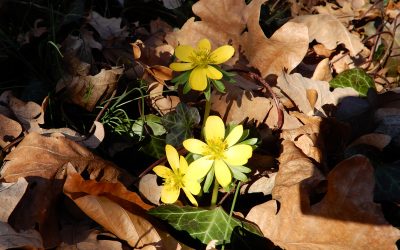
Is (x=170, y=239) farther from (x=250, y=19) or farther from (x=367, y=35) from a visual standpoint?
(x=367, y=35)

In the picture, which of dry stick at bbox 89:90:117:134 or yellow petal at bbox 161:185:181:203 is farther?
dry stick at bbox 89:90:117:134

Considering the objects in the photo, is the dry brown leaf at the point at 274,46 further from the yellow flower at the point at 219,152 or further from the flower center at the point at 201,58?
the yellow flower at the point at 219,152

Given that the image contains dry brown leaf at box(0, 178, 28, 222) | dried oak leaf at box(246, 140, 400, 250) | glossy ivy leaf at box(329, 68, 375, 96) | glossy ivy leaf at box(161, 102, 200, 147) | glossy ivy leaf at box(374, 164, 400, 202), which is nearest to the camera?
dried oak leaf at box(246, 140, 400, 250)

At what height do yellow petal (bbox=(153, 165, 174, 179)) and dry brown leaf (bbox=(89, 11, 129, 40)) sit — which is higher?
Result: yellow petal (bbox=(153, 165, 174, 179))

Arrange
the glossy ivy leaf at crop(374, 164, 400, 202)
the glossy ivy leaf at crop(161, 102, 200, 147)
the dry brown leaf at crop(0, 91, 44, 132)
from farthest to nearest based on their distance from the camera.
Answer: the dry brown leaf at crop(0, 91, 44, 132), the glossy ivy leaf at crop(161, 102, 200, 147), the glossy ivy leaf at crop(374, 164, 400, 202)

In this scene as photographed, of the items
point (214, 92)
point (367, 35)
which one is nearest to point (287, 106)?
point (214, 92)

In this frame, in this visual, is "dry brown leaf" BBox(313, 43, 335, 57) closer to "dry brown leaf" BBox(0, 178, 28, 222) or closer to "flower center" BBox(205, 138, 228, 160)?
"flower center" BBox(205, 138, 228, 160)

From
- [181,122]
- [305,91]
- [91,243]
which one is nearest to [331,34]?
[305,91]

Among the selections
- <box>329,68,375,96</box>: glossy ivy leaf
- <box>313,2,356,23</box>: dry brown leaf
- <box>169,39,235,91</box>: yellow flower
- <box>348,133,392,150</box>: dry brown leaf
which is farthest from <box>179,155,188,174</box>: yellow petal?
<box>313,2,356,23</box>: dry brown leaf

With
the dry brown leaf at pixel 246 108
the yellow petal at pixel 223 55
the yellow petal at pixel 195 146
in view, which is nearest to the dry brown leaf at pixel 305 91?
the dry brown leaf at pixel 246 108
